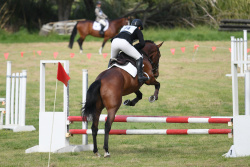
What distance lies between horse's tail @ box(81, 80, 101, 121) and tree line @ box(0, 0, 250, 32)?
80.1 feet

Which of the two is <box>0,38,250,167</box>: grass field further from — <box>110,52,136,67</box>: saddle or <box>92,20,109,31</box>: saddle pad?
<box>110,52,136,67</box>: saddle

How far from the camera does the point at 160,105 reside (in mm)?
15953

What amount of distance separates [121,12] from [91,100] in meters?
28.4

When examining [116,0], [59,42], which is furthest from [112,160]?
[116,0]

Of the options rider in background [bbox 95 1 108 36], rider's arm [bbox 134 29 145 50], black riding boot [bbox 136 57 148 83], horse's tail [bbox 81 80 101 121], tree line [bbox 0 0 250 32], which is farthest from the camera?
tree line [bbox 0 0 250 32]

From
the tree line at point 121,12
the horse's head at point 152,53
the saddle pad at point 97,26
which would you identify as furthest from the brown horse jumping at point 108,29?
the horse's head at point 152,53

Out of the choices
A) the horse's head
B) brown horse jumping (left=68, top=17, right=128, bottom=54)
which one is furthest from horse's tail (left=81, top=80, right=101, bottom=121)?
brown horse jumping (left=68, top=17, right=128, bottom=54)

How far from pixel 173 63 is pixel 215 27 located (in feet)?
31.4

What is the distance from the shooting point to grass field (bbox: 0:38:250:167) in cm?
813

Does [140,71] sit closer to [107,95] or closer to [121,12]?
[107,95]

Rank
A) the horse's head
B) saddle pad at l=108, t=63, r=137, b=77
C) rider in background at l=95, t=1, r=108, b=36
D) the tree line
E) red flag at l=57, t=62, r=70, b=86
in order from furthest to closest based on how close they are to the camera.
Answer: the tree line < rider in background at l=95, t=1, r=108, b=36 < the horse's head < saddle pad at l=108, t=63, r=137, b=77 < red flag at l=57, t=62, r=70, b=86

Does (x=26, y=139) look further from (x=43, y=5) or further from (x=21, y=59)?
(x=43, y=5)

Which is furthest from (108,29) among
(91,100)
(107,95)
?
(91,100)

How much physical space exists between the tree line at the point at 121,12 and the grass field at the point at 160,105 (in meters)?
7.08
